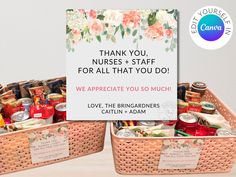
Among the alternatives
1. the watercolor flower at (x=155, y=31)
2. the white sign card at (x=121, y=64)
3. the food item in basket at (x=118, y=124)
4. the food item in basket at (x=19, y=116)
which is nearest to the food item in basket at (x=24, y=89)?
the food item in basket at (x=19, y=116)

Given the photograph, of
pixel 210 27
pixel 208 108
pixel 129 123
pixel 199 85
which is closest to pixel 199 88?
pixel 199 85

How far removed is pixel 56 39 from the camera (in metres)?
1.65

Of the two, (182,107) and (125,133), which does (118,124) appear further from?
(182,107)

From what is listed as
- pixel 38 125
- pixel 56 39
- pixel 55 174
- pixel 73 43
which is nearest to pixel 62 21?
pixel 56 39

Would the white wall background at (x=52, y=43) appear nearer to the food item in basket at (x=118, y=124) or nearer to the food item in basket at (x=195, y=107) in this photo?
the food item in basket at (x=195, y=107)

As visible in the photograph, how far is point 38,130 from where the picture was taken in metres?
1.30

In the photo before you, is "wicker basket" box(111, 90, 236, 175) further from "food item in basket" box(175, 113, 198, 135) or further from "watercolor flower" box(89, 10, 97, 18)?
"watercolor flower" box(89, 10, 97, 18)

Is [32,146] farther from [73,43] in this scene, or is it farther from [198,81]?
[198,81]

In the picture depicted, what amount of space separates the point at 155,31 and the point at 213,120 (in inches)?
13.0

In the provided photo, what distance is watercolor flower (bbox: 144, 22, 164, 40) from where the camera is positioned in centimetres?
132

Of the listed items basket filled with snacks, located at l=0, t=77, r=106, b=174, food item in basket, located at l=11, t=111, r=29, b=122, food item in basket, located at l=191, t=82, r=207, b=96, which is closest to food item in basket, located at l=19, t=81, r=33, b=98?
basket filled with snacks, located at l=0, t=77, r=106, b=174

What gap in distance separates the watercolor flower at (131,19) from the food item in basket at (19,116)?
0.41 meters

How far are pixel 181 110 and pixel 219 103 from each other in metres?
0.16

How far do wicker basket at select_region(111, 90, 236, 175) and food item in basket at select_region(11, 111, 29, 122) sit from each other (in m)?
0.27
